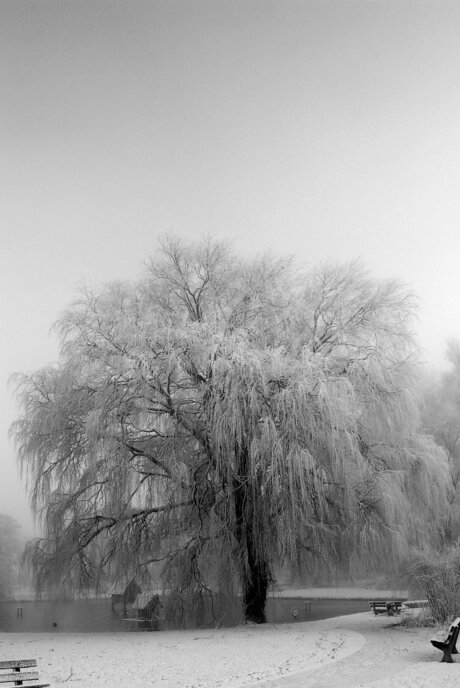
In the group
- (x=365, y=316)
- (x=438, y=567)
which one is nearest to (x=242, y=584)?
(x=438, y=567)

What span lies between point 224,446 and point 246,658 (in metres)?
4.62

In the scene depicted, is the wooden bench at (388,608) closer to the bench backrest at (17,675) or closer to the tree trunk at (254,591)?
the tree trunk at (254,591)

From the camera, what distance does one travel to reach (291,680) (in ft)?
23.0

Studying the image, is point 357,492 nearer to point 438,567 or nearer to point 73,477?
point 438,567

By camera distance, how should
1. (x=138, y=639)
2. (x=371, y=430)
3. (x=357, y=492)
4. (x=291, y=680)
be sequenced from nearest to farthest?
(x=291, y=680)
(x=138, y=639)
(x=357, y=492)
(x=371, y=430)

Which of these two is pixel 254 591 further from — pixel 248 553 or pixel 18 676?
pixel 18 676

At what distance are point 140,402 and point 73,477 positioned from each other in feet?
→ 7.70

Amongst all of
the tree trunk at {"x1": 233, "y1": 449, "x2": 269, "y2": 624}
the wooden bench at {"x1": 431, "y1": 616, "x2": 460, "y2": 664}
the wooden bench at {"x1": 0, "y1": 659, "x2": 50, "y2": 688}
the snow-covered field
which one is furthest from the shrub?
the wooden bench at {"x1": 0, "y1": 659, "x2": 50, "y2": 688}

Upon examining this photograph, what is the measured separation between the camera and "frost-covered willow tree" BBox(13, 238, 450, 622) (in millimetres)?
12234

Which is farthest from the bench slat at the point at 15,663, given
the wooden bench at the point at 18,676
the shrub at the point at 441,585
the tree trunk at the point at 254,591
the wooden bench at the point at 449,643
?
the shrub at the point at 441,585

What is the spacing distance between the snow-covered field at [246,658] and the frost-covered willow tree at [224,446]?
1.69 metres

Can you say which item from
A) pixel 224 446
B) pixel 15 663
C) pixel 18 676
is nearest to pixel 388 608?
pixel 224 446

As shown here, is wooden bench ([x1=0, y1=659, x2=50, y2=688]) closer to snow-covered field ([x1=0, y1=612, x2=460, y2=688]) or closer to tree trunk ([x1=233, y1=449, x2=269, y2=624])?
snow-covered field ([x1=0, y1=612, x2=460, y2=688])

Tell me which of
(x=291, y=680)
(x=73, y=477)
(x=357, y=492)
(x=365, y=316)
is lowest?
(x=291, y=680)
